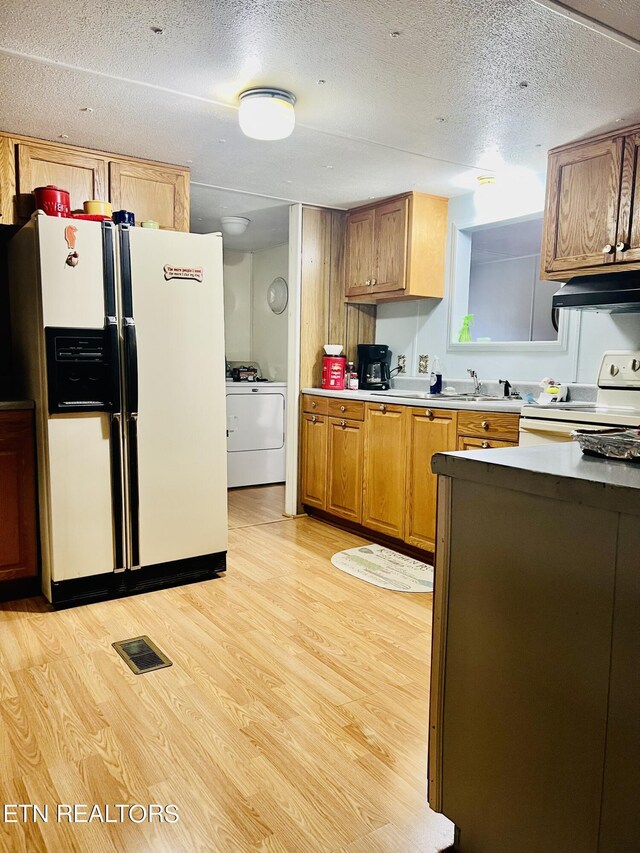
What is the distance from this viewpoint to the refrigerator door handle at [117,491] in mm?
2930

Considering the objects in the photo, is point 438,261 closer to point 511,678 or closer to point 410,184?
point 410,184

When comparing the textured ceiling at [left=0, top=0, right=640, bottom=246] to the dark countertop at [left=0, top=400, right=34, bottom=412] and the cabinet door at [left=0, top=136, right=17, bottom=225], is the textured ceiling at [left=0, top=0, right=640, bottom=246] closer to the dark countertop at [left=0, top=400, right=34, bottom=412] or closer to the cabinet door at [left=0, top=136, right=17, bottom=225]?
the cabinet door at [left=0, top=136, right=17, bottom=225]

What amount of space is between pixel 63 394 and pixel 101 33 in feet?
4.75

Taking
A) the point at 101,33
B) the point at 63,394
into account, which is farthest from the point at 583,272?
the point at 63,394

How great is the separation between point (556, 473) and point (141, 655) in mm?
1890

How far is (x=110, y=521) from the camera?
117 inches

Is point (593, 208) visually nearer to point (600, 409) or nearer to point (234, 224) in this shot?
point (600, 409)

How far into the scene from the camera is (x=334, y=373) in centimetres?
447

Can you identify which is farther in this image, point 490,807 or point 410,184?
point 410,184

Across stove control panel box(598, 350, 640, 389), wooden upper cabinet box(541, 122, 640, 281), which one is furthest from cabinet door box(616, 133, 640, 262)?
stove control panel box(598, 350, 640, 389)

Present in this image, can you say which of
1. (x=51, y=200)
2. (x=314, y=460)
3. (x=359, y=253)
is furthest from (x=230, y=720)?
(x=359, y=253)

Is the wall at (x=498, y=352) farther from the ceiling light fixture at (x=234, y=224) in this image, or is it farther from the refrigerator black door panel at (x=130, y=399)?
the refrigerator black door panel at (x=130, y=399)

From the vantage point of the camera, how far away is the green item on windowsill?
163 inches

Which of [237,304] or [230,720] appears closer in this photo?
[230,720]
